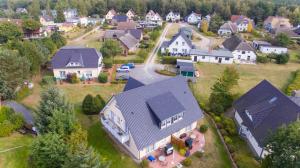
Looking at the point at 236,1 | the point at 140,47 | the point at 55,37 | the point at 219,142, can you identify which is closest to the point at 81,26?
the point at 55,37

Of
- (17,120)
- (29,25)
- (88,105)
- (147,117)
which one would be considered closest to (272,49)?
(147,117)

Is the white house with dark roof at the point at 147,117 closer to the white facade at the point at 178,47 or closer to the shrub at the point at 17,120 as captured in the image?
the shrub at the point at 17,120

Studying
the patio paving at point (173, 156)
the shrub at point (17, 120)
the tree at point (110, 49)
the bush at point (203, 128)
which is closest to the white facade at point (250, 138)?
the bush at point (203, 128)

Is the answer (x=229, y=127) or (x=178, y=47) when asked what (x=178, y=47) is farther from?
(x=229, y=127)

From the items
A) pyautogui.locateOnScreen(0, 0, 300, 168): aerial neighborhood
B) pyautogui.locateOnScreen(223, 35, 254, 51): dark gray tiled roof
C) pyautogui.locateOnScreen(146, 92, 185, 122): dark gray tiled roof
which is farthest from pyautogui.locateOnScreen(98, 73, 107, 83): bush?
pyautogui.locateOnScreen(223, 35, 254, 51): dark gray tiled roof

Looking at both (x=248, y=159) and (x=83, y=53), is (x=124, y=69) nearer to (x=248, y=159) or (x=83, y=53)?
(x=83, y=53)
